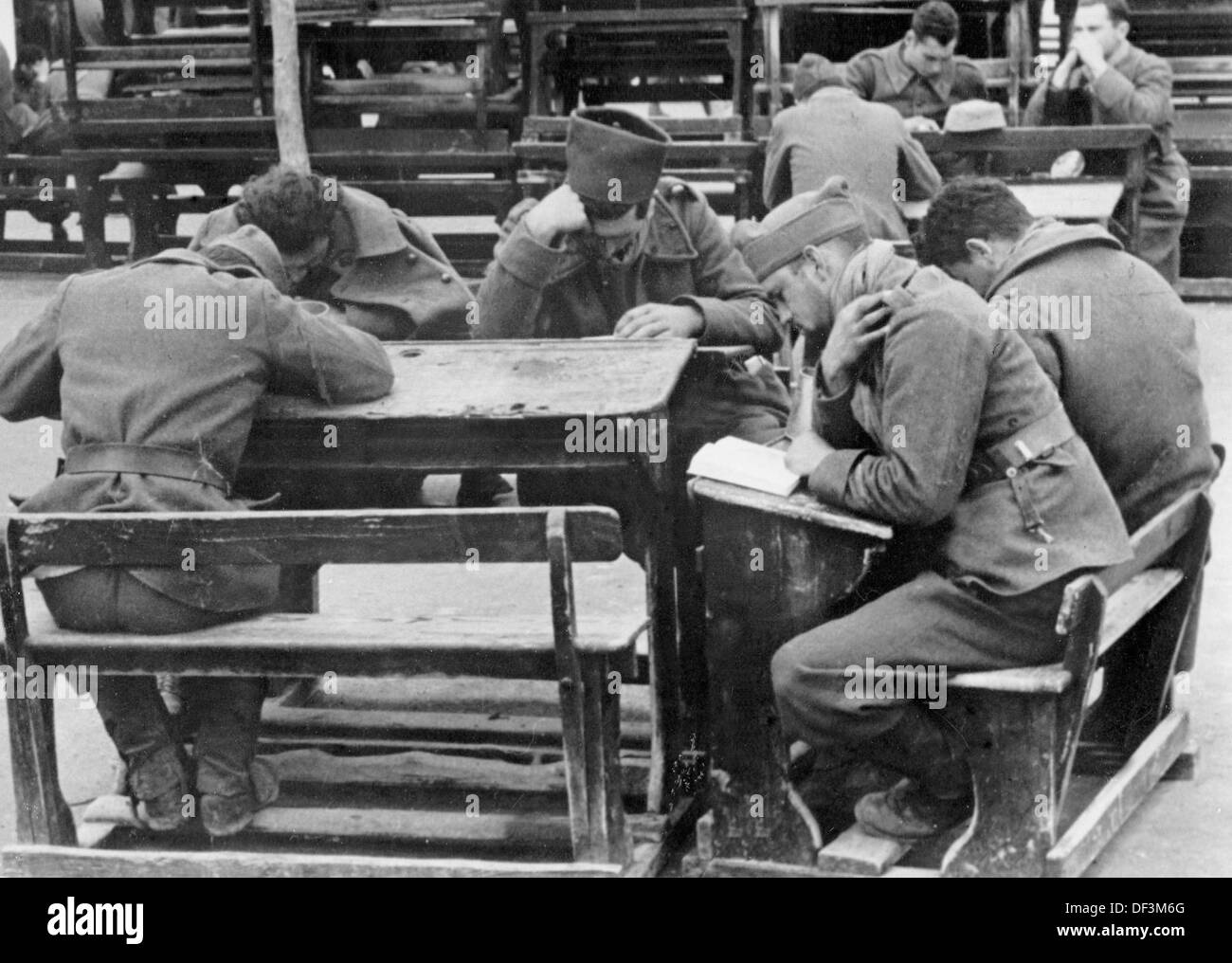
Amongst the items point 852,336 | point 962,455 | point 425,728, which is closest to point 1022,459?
point 962,455

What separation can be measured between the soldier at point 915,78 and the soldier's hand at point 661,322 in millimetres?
5027

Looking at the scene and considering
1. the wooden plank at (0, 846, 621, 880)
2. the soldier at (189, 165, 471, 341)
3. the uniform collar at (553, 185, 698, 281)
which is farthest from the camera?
the soldier at (189, 165, 471, 341)

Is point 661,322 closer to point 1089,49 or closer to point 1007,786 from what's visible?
point 1007,786

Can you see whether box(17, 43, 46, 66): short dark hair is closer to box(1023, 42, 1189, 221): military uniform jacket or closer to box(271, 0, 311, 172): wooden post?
box(271, 0, 311, 172): wooden post

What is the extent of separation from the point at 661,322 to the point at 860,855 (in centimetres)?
182

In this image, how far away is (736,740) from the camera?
152 inches

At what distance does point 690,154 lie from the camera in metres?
10.1

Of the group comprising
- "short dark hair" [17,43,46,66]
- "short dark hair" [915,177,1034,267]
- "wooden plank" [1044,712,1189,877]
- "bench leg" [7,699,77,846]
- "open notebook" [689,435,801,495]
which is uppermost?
"short dark hair" [17,43,46,66]

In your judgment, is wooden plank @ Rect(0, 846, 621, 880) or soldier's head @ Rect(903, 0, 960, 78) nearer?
wooden plank @ Rect(0, 846, 621, 880)

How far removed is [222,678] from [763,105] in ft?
24.4

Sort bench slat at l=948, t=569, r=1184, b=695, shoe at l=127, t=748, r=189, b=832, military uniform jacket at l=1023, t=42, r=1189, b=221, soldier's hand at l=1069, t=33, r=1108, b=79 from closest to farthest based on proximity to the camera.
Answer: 1. bench slat at l=948, t=569, r=1184, b=695
2. shoe at l=127, t=748, r=189, b=832
3. military uniform jacket at l=1023, t=42, r=1189, b=221
4. soldier's hand at l=1069, t=33, r=1108, b=79

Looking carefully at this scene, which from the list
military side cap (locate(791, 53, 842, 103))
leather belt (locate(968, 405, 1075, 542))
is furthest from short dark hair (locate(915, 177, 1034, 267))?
military side cap (locate(791, 53, 842, 103))

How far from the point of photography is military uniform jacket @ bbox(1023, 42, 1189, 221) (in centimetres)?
969

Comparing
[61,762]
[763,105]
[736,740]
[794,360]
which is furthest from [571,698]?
[763,105]
